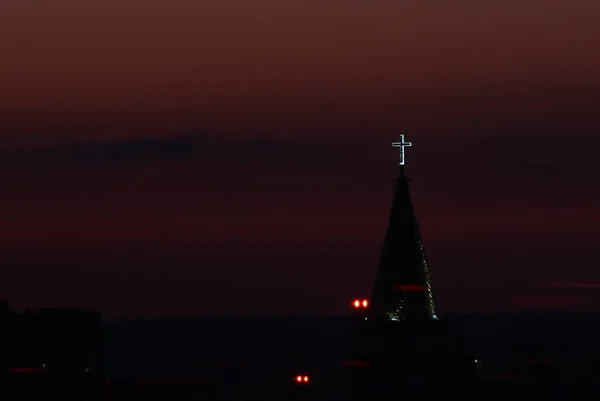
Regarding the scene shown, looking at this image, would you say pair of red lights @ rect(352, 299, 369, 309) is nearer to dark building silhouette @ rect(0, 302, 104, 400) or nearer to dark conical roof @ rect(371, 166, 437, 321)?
dark conical roof @ rect(371, 166, 437, 321)

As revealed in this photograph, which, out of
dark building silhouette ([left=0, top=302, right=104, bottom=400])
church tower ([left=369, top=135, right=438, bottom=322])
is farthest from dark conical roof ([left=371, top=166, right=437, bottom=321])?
dark building silhouette ([left=0, top=302, right=104, bottom=400])

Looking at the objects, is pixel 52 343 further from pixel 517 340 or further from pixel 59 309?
pixel 517 340

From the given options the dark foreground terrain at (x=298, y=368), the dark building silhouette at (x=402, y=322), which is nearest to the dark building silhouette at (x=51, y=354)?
the dark foreground terrain at (x=298, y=368)

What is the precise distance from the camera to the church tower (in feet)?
222

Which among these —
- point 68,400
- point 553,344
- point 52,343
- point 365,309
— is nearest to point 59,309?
point 52,343

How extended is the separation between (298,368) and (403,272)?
41.9 meters

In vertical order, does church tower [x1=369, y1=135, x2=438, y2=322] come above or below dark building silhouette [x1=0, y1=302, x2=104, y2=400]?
below

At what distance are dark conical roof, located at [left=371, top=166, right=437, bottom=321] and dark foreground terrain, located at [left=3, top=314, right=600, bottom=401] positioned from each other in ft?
7.77

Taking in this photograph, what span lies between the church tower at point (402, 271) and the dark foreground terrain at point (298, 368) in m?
2.31

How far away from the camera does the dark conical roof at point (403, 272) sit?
222 ft

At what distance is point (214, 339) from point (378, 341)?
406ft

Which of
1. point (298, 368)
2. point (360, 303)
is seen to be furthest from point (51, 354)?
point (360, 303)

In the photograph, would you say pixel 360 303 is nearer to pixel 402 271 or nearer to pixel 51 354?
pixel 402 271

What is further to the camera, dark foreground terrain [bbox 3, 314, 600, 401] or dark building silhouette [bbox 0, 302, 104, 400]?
dark building silhouette [bbox 0, 302, 104, 400]
